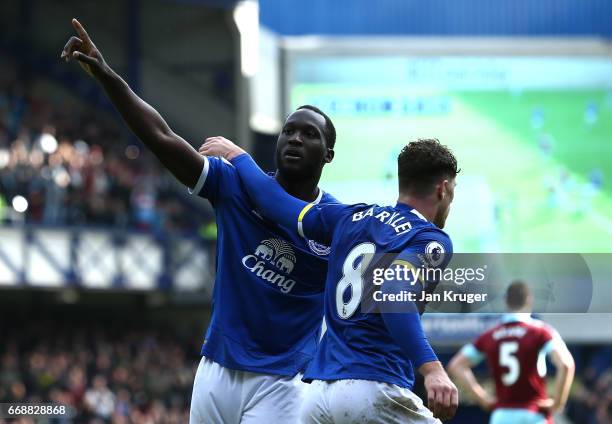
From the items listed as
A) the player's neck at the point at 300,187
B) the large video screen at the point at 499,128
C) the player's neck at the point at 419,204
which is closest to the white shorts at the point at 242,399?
the player's neck at the point at 300,187

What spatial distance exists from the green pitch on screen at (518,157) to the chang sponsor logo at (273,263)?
10631 mm

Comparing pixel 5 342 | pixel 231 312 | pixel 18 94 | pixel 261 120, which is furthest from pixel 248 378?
pixel 18 94

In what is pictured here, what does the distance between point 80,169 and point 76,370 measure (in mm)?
5688

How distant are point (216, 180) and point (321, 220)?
64 centimetres

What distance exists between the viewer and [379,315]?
5246 mm

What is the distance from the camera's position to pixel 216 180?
5918 millimetres

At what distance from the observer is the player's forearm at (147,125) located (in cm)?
554

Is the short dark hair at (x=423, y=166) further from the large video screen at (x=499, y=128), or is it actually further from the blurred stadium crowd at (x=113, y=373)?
the blurred stadium crowd at (x=113, y=373)

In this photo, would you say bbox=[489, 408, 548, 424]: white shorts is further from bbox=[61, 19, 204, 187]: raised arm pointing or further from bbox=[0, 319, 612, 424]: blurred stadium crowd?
bbox=[0, 319, 612, 424]: blurred stadium crowd

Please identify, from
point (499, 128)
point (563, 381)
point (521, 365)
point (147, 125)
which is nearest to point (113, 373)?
point (499, 128)

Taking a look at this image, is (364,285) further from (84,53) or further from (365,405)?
(84,53)

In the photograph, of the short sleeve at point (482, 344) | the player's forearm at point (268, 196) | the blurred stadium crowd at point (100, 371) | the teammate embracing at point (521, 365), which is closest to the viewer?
the player's forearm at point (268, 196)

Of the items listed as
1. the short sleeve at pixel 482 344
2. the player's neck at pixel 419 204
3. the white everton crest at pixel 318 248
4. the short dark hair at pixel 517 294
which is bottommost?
the short sleeve at pixel 482 344

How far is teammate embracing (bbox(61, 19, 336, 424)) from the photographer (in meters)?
5.85
